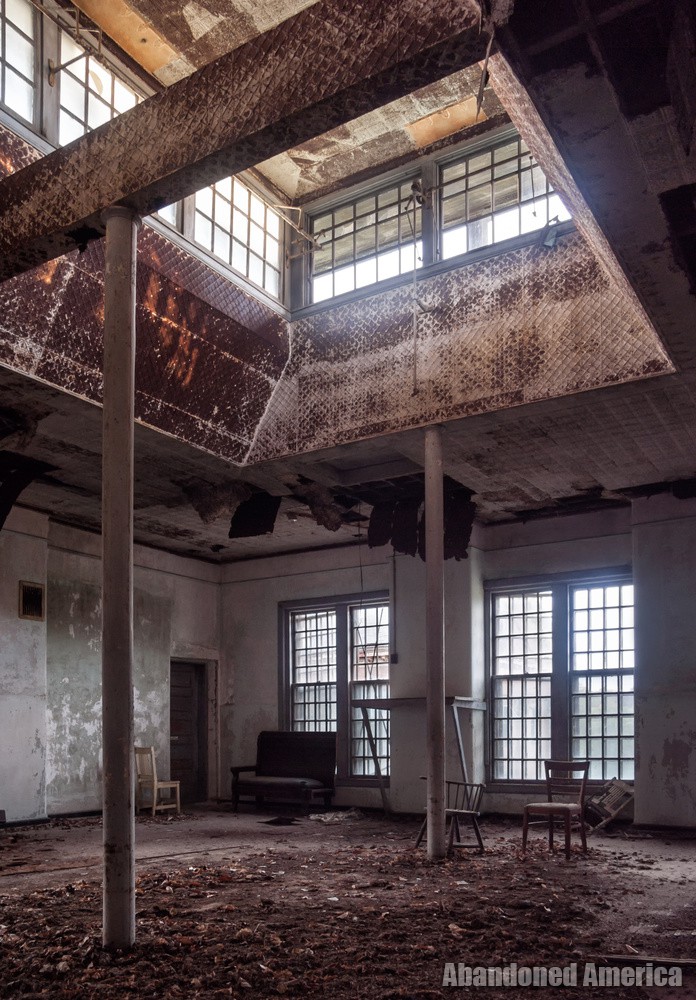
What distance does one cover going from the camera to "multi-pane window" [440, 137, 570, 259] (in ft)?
29.6

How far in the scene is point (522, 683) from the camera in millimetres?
12570

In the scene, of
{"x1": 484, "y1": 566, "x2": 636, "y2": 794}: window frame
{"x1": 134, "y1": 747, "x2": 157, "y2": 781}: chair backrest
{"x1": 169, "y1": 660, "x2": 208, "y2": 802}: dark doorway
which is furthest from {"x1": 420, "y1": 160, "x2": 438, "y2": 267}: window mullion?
{"x1": 169, "y1": 660, "x2": 208, "y2": 802}: dark doorway

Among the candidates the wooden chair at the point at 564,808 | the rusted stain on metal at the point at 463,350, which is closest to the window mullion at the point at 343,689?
the wooden chair at the point at 564,808

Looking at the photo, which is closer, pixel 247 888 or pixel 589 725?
pixel 247 888

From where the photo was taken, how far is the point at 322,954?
192 inches

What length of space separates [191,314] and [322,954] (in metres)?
6.04

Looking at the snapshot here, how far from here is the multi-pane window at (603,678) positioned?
1170cm

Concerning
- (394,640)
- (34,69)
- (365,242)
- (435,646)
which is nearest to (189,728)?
(394,640)

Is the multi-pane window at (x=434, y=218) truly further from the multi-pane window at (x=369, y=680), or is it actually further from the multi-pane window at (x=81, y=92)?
the multi-pane window at (x=369, y=680)

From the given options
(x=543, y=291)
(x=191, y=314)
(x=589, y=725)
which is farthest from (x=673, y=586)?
(x=191, y=314)

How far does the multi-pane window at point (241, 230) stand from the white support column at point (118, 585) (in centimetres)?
426

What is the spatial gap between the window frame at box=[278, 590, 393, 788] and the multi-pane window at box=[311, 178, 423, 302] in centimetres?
518

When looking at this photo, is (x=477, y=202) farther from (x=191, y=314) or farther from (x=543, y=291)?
(x=191, y=314)

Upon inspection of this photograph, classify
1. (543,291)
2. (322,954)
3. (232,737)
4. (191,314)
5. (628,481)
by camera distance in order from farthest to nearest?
(232,737), (628,481), (191,314), (543,291), (322,954)
